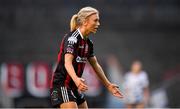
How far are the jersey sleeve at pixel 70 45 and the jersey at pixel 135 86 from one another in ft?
24.3

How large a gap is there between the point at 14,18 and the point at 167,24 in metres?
4.25

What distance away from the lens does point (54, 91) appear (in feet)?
27.8

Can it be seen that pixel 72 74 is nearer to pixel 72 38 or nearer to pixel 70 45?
pixel 70 45

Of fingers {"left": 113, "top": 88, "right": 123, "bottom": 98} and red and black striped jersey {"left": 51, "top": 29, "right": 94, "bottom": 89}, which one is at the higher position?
red and black striped jersey {"left": 51, "top": 29, "right": 94, "bottom": 89}

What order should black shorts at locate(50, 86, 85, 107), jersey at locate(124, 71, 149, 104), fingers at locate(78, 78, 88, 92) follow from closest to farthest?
fingers at locate(78, 78, 88, 92)
black shorts at locate(50, 86, 85, 107)
jersey at locate(124, 71, 149, 104)

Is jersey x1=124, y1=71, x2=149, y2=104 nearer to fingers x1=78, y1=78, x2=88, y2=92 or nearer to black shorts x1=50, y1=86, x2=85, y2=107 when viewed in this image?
black shorts x1=50, y1=86, x2=85, y2=107

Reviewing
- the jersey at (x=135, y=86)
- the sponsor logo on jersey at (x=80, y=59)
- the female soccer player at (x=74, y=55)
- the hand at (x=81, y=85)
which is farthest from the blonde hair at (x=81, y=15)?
the jersey at (x=135, y=86)

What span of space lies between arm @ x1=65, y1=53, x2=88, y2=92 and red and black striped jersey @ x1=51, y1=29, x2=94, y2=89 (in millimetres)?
101

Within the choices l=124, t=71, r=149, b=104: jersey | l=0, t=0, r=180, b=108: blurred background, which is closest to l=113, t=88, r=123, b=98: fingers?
l=124, t=71, r=149, b=104: jersey

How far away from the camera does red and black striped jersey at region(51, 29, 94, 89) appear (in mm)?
8352

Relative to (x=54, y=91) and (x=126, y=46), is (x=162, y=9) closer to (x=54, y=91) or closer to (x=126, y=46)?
(x=126, y=46)

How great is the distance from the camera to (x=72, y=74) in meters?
8.02

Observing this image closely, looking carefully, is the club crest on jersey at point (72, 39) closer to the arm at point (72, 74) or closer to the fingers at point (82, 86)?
the arm at point (72, 74)

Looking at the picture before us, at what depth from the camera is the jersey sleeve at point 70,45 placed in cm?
828
